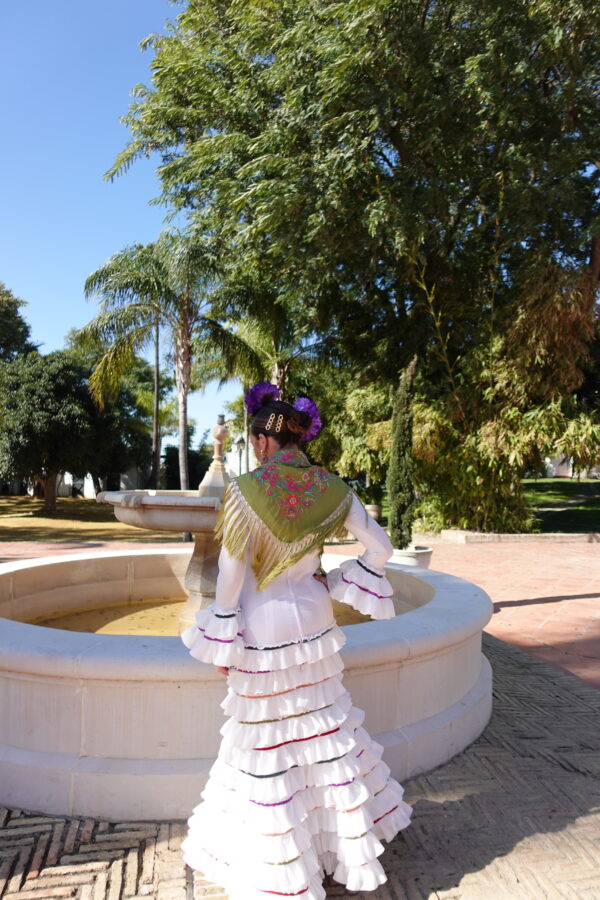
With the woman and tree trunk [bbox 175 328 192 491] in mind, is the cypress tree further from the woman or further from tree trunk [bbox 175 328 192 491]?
tree trunk [bbox 175 328 192 491]

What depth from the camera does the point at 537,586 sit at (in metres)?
8.84

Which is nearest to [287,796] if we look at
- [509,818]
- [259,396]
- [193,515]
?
[509,818]

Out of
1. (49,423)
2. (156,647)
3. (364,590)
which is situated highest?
(49,423)

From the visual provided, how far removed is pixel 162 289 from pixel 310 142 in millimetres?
4568

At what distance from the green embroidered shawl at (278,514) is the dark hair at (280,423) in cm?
11

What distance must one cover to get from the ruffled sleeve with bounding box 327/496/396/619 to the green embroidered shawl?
0.08 m

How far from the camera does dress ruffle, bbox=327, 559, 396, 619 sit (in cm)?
231

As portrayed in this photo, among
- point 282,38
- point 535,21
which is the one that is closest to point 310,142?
point 282,38

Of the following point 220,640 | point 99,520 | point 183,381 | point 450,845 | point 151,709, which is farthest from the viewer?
point 99,520

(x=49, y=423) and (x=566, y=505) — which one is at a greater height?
(x=49, y=423)

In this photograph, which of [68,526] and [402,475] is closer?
[402,475]

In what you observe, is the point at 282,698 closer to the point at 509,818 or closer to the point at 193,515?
the point at 509,818

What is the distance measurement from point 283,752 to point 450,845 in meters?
0.97

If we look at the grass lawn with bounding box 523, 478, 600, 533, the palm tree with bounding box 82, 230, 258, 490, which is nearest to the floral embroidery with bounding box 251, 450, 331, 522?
the palm tree with bounding box 82, 230, 258, 490
